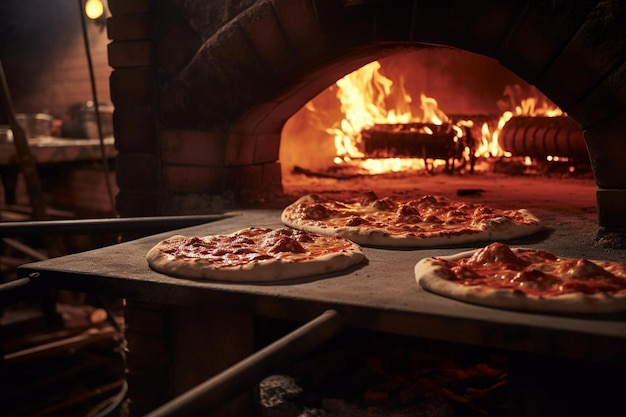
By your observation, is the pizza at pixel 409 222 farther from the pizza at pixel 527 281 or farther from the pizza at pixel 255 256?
the pizza at pixel 527 281

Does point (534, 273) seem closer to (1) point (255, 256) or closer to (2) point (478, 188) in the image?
(1) point (255, 256)

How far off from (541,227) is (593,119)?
61cm

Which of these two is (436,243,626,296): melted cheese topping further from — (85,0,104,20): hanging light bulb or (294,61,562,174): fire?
(85,0,104,20): hanging light bulb

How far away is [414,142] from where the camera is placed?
5.84 meters

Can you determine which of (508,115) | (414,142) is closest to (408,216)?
(414,142)

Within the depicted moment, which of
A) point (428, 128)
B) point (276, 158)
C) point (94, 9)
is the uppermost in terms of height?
point (94, 9)

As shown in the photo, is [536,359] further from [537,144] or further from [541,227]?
[537,144]

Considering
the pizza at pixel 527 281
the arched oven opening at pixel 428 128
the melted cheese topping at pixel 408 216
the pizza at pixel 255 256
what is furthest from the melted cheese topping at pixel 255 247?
the arched oven opening at pixel 428 128

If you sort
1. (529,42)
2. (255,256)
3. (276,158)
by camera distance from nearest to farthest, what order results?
(255,256) < (529,42) < (276,158)

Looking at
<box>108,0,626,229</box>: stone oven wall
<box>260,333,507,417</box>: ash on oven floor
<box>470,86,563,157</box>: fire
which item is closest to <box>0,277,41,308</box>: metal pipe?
<box>260,333,507,417</box>: ash on oven floor

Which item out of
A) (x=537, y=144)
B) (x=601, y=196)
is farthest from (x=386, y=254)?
(x=537, y=144)

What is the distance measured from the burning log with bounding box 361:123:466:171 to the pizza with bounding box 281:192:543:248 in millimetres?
1816

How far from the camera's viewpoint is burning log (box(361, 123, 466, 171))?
5.80 m

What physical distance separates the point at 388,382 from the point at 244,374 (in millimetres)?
2008
